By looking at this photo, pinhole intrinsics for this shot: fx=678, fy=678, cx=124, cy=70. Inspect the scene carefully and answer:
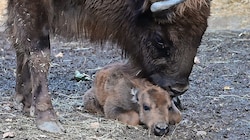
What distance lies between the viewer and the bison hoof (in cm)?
478

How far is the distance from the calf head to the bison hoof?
1.94 feet

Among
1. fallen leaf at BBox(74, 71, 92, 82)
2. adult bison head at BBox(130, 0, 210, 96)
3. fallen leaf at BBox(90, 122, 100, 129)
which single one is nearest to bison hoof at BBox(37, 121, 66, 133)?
fallen leaf at BBox(90, 122, 100, 129)

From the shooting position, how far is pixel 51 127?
4809 millimetres

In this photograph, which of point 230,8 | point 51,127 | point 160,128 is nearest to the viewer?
point 160,128

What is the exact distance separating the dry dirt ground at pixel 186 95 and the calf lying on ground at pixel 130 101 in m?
0.08

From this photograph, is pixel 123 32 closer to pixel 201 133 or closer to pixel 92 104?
pixel 92 104

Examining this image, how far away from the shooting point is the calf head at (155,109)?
15.6ft

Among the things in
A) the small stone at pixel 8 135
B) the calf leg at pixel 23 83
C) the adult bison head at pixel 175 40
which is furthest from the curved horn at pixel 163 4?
the small stone at pixel 8 135

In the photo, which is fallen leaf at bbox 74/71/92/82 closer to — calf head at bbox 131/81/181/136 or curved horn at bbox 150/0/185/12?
calf head at bbox 131/81/181/136

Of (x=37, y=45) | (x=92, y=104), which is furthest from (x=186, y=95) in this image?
(x=37, y=45)

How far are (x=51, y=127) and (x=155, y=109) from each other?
750mm

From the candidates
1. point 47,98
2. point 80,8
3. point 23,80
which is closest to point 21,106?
point 23,80

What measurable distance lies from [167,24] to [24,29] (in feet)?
3.47

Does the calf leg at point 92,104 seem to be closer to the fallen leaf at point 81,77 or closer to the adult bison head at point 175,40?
the adult bison head at point 175,40
